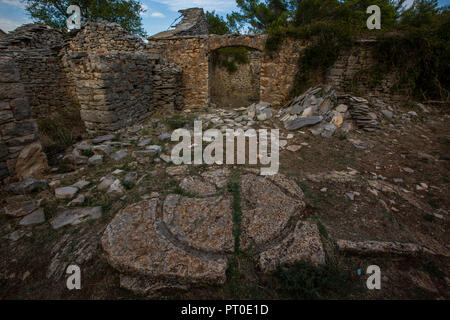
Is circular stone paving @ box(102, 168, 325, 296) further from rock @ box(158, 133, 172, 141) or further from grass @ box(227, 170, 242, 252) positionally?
rock @ box(158, 133, 172, 141)

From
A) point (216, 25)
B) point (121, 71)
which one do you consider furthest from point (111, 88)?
point (216, 25)

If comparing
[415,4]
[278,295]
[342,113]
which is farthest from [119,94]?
[415,4]

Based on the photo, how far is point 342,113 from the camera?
4742 millimetres

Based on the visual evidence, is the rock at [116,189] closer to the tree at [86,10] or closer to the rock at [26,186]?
the rock at [26,186]

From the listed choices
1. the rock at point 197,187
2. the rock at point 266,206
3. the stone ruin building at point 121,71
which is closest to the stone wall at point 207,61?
the stone ruin building at point 121,71

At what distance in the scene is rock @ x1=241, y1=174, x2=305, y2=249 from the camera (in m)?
1.90

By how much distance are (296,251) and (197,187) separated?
4.35 feet

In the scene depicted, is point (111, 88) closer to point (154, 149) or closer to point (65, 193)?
point (154, 149)

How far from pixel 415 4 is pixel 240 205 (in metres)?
14.8

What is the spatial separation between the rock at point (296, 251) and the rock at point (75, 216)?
1752 mm

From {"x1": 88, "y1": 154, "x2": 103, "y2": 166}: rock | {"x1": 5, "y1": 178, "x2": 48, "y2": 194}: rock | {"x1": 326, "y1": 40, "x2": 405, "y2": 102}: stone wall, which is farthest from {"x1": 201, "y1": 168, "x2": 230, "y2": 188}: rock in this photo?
{"x1": 326, "y1": 40, "x2": 405, "y2": 102}: stone wall

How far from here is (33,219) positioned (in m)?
2.11

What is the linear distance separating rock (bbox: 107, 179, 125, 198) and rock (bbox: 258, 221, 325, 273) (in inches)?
70.5

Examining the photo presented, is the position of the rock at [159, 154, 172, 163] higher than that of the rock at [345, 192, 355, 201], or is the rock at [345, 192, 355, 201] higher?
the rock at [159, 154, 172, 163]
